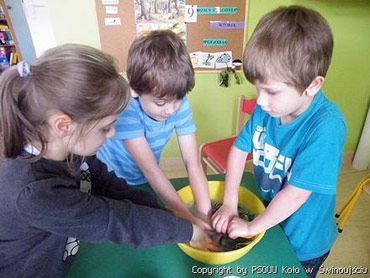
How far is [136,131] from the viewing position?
781mm

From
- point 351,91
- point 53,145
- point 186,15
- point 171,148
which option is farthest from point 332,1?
point 53,145

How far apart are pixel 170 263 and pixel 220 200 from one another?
271mm

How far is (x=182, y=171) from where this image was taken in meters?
2.09

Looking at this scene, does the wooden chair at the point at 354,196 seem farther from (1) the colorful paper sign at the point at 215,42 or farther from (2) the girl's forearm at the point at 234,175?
(1) the colorful paper sign at the point at 215,42

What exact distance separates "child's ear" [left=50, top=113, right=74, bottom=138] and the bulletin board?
47.6 inches

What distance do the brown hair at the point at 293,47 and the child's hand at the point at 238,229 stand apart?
0.33m

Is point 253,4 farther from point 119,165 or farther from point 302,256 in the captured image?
point 302,256

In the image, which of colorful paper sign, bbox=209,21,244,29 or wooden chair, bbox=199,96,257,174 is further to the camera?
colorful paper sign, bbox=209,21,244,29

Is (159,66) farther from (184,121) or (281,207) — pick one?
(281,207)

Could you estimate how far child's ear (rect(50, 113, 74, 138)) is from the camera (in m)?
0.50

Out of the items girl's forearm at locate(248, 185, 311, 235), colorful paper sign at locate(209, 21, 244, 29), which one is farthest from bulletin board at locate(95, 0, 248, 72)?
girl's forearm at locate(248, 185, 311, 235)

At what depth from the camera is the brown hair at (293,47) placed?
55 centimetres

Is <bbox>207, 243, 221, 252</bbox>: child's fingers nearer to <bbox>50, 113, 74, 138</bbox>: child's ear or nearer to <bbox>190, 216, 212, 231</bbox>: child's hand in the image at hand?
<bbox>190, 216, 212, 231</bbox>: child's hand

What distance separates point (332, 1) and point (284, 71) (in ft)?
4.75
